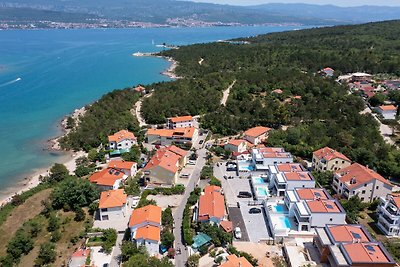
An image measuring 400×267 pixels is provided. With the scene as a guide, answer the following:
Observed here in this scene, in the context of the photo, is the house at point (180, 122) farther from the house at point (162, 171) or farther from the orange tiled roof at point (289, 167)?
the orange tiled roof at point (289, 167)

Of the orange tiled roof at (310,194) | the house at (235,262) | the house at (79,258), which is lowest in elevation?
the house at (79,258)

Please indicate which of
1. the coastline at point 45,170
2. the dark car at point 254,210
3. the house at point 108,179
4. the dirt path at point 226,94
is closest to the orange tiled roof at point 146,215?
the house at point 108,179

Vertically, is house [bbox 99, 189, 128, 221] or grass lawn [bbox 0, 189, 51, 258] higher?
house [bbox 99, 189, 128, 221]

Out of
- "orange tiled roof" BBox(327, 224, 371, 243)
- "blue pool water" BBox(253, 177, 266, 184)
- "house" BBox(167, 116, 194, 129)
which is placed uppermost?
"orange tiled roof" BBox(327, 224, 371, 243)

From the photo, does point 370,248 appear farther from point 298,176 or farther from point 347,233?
point 298,176

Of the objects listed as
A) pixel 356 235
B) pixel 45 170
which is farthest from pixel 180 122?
pixel 356 235

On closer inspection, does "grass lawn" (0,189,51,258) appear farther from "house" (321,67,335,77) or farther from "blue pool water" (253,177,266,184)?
"house" (321,67,335,77)

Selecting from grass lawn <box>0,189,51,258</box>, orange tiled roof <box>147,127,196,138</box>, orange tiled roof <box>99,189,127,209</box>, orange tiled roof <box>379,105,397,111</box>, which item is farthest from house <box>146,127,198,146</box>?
orange tiled roof <box>379,105,397,111</box>

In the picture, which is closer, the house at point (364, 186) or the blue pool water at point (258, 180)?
the house at point (364, 186)
